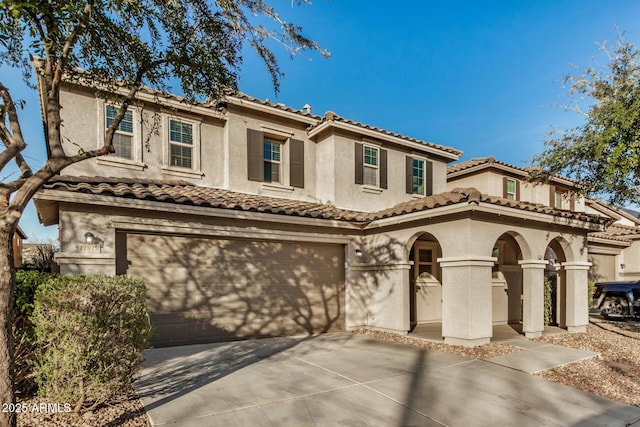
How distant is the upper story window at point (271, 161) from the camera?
1212 centimetres

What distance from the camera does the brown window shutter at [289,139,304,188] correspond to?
12.3 m

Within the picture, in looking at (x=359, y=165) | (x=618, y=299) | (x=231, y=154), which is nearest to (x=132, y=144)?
(x=231, y=154)

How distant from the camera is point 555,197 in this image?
19.3 metres

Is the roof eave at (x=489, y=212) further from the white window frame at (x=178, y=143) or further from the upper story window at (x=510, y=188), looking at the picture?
the upper story window at (x=510, y=188)

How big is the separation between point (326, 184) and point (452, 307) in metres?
5.85

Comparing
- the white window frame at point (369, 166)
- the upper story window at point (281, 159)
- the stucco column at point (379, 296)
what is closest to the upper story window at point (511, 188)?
the white window frame at point (369, 166)

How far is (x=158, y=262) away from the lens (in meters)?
8.32

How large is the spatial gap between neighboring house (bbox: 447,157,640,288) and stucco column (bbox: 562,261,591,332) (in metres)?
4.40

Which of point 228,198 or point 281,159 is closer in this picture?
point 228,198

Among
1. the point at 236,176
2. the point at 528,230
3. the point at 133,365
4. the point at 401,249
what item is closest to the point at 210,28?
the point at 133,365

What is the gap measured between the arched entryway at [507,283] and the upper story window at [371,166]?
4853 mm

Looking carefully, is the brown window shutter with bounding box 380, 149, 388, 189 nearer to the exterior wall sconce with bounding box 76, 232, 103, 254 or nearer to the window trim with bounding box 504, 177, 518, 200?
the window trim with bounding box 504, 177, 518, 200

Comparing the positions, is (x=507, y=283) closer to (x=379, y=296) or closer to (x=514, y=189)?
(x=379, y=296)

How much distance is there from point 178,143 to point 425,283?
932 centimetres
